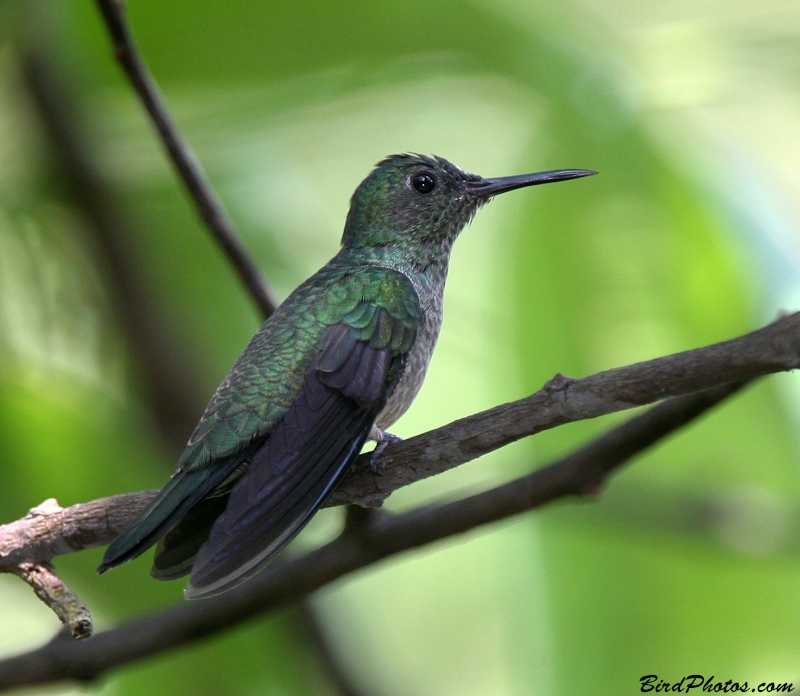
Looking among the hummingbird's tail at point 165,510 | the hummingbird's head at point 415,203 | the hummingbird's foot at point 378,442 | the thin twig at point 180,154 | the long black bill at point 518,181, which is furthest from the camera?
the hummingbird's head at point 415,203

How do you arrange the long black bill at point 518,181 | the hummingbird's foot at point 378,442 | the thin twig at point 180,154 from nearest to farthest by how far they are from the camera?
the hummingbird's foot at point 378,442
the thin twig at point 180,154
the long black bill at point 518,181

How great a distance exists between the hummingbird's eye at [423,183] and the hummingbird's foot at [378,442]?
3.15ft

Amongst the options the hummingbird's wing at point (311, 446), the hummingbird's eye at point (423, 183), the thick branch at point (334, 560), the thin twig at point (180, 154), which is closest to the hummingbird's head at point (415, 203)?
the hummingbird's eye at point (423, 183)

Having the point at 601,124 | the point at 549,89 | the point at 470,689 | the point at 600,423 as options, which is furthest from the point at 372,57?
the point at 470,689

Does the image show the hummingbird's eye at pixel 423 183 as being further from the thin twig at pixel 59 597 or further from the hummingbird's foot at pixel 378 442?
the thin twig at pixel 59 597

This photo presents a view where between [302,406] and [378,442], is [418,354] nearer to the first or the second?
[378,442]

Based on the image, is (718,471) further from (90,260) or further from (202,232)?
(90,260)

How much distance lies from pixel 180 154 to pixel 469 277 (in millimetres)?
1510

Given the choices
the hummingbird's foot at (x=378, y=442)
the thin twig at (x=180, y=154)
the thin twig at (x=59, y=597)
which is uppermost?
the thin twig at (x=180, y=154)

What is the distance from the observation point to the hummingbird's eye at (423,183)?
2984mm

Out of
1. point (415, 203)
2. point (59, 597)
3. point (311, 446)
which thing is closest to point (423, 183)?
point (415, 203)

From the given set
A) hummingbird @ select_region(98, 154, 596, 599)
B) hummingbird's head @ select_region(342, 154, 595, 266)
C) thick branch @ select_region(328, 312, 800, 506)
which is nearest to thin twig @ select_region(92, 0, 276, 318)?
hummingbird @ select_region(98, 154, 596, 599)

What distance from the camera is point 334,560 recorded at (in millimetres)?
2270

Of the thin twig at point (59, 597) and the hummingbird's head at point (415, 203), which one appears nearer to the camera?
the thin twig at point (59, 597)
